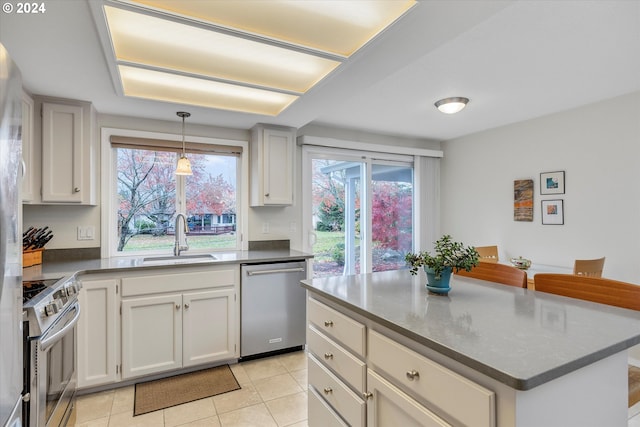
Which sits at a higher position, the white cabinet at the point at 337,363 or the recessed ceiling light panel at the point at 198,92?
the recessed ceiling light panel at the point at 198,92

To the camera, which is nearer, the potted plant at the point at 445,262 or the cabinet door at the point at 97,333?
the potted plant at the point at 445,262

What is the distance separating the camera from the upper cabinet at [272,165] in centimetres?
317

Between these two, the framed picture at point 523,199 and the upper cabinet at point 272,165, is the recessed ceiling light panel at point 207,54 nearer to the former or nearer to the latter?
the upper cabinet at point 272,165

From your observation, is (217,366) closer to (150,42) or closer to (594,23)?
(150,42)

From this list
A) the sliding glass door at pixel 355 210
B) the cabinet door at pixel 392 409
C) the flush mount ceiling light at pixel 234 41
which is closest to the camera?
the cabinet door at pixel 392 409

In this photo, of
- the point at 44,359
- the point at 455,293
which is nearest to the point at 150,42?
the point at 44,359

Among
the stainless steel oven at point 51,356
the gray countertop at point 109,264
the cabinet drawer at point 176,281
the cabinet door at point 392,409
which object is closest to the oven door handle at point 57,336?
the stainless steel oven at point 51,356

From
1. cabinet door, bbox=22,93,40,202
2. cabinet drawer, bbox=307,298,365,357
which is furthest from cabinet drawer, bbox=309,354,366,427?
cabinet door, bbox=22,93,40,202

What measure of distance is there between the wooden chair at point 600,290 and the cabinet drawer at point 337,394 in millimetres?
1079

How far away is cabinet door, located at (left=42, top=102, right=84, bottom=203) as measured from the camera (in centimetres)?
245

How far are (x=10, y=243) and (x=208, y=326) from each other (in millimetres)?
1936

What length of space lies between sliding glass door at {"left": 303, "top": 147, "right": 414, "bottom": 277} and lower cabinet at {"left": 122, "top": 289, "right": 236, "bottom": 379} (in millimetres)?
1357

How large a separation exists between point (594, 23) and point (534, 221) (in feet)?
7.52

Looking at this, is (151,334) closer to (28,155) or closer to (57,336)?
(57,336)
